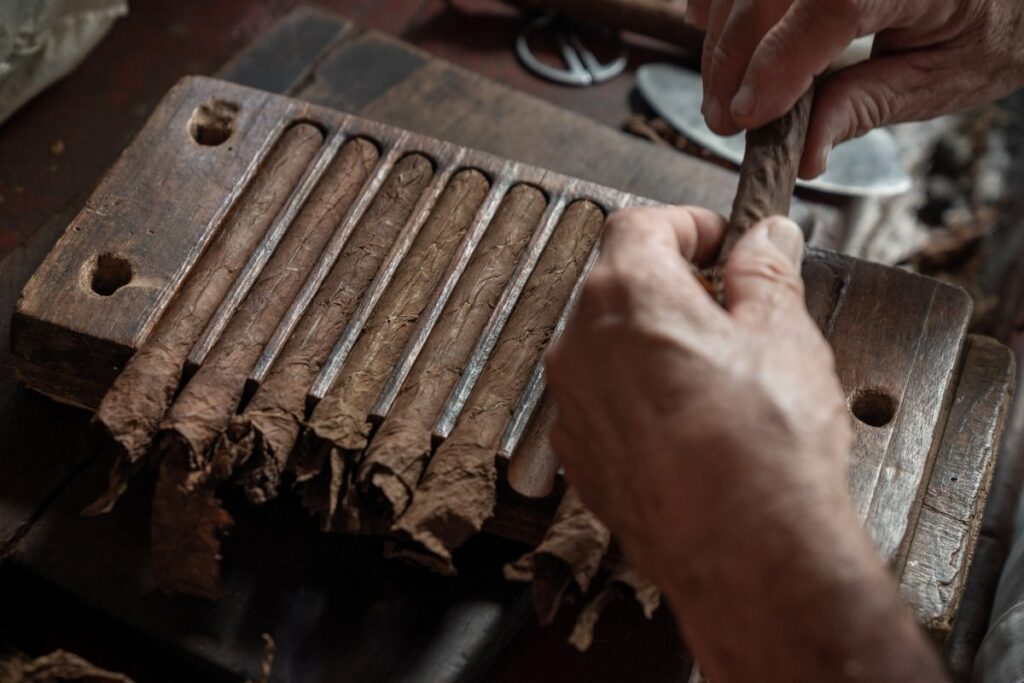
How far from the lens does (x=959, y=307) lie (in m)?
1.41

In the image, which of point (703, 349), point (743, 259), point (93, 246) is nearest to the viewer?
point (703, 349)

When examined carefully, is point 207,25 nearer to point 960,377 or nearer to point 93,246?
point 93,246

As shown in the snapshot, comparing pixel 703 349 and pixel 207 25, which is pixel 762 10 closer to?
pixel 703 349

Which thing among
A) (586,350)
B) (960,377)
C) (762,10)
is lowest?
(586,350)

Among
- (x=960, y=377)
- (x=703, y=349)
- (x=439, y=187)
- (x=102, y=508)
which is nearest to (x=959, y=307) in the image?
(x=960, y=377)

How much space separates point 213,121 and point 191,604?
26.8 inches

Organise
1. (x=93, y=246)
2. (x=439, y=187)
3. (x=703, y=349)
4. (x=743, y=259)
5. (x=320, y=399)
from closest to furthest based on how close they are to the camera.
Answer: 1. (x=703, y=349)
2. (x=743, y=259)
3. (x=320, y=399)
4. (x=93, y=246)
5. (x=439, y=187)

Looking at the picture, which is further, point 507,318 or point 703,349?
point 507,318

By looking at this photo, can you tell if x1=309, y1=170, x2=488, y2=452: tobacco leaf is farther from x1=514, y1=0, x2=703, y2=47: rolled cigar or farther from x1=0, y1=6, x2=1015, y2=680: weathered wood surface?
x1=514, y1=0, x2=703, y2=47: rolled cigar

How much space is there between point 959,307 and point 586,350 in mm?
603

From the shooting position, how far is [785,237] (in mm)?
1180

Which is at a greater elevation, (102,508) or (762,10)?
(762,10)

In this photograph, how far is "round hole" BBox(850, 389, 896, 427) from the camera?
51.9 inches

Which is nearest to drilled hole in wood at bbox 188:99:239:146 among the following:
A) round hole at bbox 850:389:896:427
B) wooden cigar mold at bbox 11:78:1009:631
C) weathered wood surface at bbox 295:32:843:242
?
wooden cigar mold at bbox 11:78:1009:631
